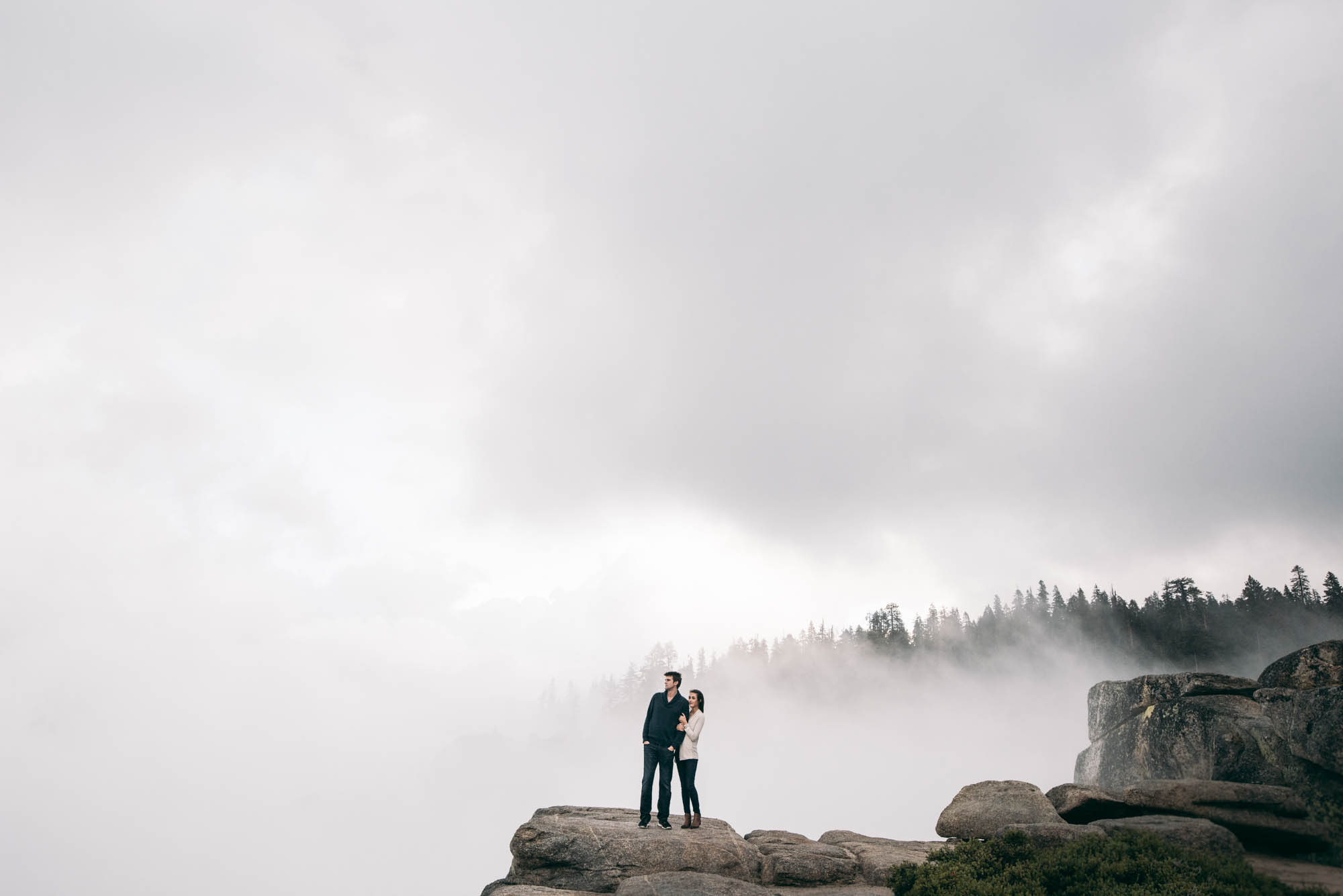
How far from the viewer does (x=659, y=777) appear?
2008 centimetres

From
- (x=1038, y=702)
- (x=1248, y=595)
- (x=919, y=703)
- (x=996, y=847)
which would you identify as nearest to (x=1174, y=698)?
(x=996, y=847)

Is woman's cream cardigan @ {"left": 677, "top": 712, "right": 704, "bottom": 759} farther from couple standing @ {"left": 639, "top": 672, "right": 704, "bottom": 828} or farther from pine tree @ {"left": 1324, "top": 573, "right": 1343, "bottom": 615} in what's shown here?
pine tree @ {"left": 1324, "top": 573, "right": 1343, "bottom": 615}

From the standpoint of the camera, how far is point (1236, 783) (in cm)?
2020

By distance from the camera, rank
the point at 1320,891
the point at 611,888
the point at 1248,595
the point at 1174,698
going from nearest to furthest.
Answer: the point at 1320,891
the point at 611,888
the point at 1174,698
the point at 1248,595

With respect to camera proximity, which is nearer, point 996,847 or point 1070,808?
point 996,847

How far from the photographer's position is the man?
765 inches

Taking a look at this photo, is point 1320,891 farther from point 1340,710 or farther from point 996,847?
point 1340,710

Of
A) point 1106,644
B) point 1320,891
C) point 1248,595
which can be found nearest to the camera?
point 1320,891

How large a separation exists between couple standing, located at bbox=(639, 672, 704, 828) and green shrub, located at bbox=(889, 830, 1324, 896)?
18.7ft

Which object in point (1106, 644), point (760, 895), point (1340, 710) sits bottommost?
point (760, 895)

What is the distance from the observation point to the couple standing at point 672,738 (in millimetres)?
19469

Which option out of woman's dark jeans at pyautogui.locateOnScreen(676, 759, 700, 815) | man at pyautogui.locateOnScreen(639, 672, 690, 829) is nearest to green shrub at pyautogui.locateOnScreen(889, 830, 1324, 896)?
woman's dark jeans at pyautogui.locateOnScreen(676, 759, 700, 815)

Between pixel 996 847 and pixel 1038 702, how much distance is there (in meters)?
177

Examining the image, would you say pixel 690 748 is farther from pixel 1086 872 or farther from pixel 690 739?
pixel 1086 872
